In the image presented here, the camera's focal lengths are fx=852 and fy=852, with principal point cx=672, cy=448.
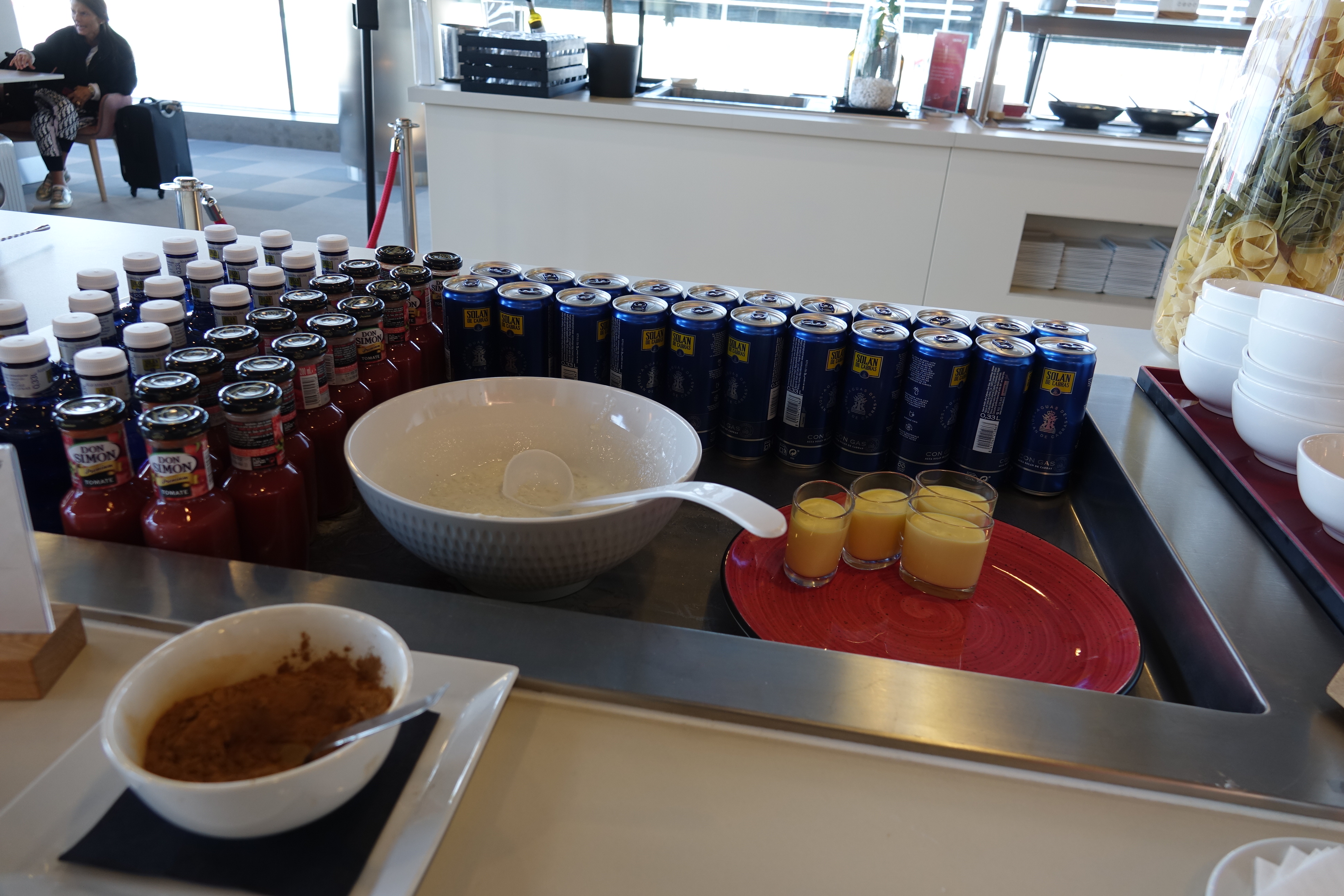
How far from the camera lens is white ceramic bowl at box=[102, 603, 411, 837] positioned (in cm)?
40

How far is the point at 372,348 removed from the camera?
3.03 ft

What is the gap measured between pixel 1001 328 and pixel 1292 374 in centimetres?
31

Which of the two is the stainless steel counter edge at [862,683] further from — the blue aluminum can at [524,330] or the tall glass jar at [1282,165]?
the tall glass jar at [1282,165]

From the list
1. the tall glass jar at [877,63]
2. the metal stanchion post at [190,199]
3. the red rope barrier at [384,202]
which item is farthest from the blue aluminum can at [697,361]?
the tall glass jar at [877,63]

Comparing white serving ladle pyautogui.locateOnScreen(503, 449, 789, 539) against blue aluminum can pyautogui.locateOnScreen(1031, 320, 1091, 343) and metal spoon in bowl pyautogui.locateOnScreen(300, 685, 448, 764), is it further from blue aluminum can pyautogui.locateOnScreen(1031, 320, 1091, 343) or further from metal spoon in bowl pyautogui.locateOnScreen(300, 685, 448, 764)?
Result: blue aluminum can pyautogui.locateOnScreen(1031, 320, 1091, 343)

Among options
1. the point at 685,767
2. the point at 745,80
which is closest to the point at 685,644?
the point at 685,767

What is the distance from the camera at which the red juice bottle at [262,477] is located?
686 mm

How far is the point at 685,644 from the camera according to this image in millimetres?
629

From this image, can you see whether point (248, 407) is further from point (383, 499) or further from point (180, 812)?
point (180, 812)

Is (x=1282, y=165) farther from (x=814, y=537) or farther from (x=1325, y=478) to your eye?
(x=814, y=537)

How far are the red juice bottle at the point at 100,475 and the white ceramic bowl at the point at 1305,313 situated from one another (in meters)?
1.06

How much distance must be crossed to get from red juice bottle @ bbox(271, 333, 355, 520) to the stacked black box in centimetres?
212

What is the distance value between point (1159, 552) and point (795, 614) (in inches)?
14.0

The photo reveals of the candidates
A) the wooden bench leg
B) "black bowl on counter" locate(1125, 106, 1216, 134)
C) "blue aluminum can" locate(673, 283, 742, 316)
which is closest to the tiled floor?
the wooden bench leg
